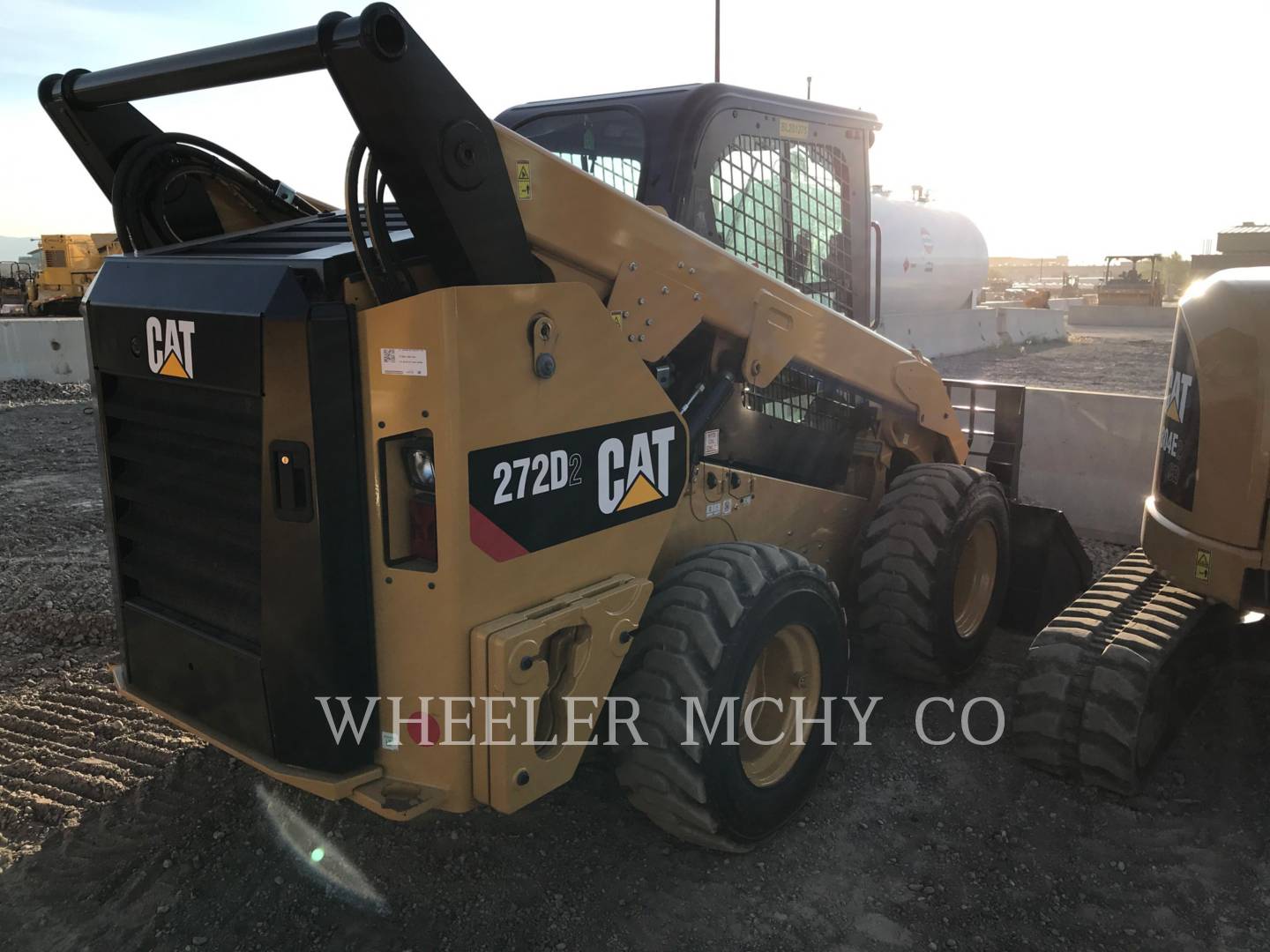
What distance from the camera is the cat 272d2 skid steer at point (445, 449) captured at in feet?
8.42

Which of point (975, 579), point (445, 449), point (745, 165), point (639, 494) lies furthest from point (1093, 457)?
point (445, 449)

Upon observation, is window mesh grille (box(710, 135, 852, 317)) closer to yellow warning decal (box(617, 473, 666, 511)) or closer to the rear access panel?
yellow warning decal (box(617, 473, 666, 511))

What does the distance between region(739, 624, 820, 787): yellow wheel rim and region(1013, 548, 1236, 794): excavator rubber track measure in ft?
3.03

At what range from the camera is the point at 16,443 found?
10062mm

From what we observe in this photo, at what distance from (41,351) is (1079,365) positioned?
1774 cm

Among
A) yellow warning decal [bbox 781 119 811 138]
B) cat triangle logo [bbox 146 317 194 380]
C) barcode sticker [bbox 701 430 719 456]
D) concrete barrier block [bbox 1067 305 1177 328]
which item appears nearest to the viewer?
cat triangle logo [bbox 146 317 194 380]

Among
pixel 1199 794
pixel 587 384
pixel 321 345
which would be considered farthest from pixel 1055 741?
pixel 321 345

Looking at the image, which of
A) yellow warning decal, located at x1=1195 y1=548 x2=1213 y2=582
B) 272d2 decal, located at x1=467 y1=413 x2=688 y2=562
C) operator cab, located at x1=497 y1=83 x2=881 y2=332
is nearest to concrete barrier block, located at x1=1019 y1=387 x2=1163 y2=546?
operator cab, located at x1=497 y1=83 x2=881 y2=332

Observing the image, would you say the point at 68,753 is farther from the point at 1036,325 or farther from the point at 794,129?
the point at 1036,325

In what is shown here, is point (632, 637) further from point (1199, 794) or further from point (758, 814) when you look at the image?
point (1199, 794)

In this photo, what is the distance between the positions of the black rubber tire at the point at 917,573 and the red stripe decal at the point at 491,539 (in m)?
2.14

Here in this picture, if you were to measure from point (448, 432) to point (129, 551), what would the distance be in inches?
54.0

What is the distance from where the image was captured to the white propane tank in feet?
57.3

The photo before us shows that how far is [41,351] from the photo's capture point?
13.5 metres
